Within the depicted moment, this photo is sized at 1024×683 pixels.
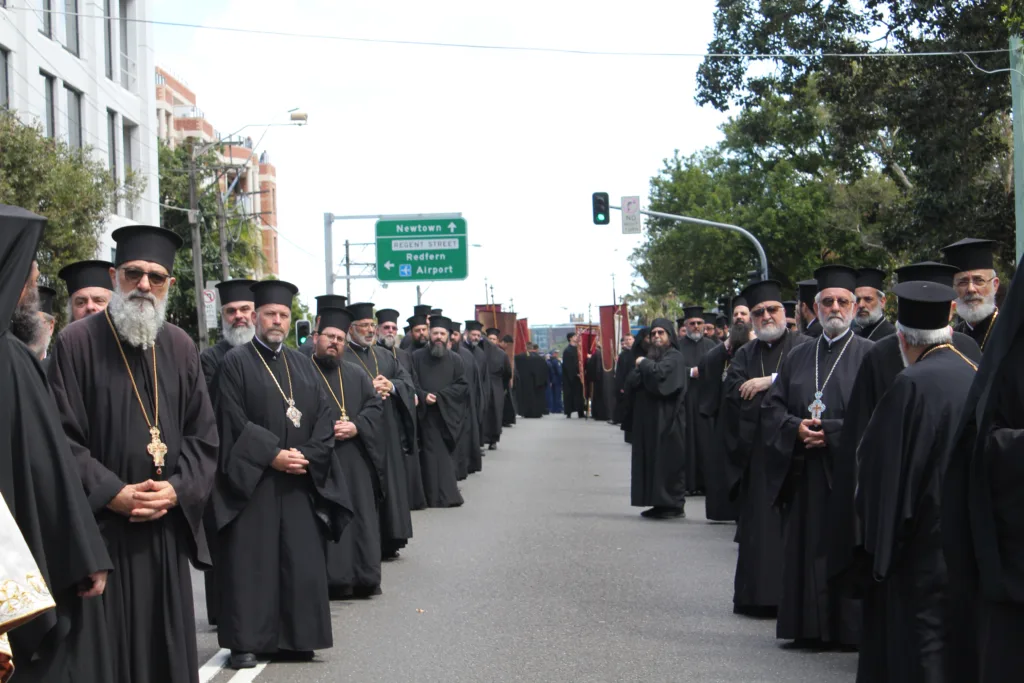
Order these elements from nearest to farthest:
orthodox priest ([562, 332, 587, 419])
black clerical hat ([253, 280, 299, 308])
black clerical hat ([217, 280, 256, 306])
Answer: black clerical hat ([253, 280, 299, 308])
black clerical hat ([217, 280, 256, 306])
orthodox priest ([562, 332, 587, 419])

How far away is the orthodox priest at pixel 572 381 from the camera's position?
44.0 m

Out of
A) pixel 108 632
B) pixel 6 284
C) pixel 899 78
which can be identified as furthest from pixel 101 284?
pixel 899 78

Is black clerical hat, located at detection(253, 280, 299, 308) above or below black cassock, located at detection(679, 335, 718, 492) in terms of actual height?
above

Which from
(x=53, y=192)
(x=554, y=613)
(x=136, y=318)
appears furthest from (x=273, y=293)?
(x=53, y=192)

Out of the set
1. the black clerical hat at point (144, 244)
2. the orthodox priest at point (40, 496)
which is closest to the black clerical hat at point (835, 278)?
the black clerical hat at point (144, 244)

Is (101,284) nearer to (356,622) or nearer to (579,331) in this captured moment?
(356,622)

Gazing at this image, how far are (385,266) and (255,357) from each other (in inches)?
980

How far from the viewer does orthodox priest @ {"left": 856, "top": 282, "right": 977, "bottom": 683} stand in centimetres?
614

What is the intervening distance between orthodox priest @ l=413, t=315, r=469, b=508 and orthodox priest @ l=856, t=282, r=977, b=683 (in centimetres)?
1181

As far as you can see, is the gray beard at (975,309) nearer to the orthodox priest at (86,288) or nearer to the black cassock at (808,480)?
the black cassock at (808,480)

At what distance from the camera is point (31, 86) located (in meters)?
31.7

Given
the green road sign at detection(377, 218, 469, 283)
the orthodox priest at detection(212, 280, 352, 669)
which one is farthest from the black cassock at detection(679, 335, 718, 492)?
the green road sign at detection(377, 218, 469, 283)

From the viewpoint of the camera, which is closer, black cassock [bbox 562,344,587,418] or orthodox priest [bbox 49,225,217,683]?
orthodox priest [bbox 49,225,217,683]

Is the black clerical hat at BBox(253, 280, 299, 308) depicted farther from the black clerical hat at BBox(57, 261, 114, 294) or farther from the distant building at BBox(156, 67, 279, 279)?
the distant building at BBox(156, 67, 279, 279)
